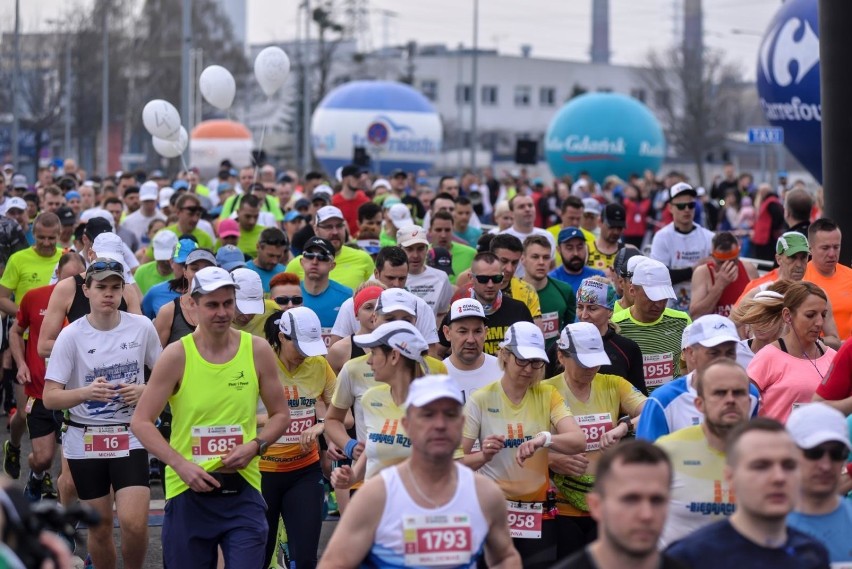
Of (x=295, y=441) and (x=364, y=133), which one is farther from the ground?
(x=364, y=133)

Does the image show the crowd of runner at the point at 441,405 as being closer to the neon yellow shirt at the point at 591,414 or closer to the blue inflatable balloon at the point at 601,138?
the neon yellow shirt at the point at 591,414

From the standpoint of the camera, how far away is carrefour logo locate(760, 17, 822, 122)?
18.9 m

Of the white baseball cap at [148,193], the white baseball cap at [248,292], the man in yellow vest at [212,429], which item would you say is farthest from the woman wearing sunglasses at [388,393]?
the white baseball cap at [148,193]

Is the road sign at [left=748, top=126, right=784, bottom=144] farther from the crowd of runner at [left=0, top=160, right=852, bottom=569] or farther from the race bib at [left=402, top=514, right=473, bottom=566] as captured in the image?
the race bib at [left=402, top=514, right=473, bottom=566]

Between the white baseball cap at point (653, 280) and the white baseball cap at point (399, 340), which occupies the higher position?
the white baseball cap at point (653, 280)

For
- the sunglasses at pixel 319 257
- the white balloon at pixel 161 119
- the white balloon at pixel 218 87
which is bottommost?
the sunglasses at pixel 319 257

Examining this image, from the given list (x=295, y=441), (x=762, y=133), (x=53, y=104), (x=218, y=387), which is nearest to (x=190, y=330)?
(x=295, y=441)

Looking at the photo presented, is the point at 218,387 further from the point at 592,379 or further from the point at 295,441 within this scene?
the point at 592,379

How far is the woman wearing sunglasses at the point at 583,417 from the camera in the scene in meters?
7.49

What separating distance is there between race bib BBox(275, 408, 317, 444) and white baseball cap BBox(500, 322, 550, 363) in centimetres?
159

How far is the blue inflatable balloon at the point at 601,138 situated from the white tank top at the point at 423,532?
119 feet

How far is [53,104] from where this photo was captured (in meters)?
53.0

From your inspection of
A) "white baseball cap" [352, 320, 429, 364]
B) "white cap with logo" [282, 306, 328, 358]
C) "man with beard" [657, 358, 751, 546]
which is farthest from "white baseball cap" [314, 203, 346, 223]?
"man with beard" [657, 358, 751, 546]

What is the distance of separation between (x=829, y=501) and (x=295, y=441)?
369 cm
